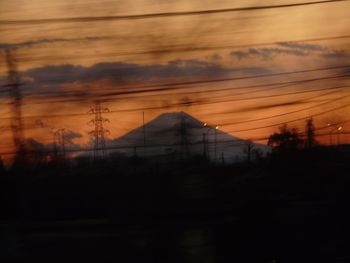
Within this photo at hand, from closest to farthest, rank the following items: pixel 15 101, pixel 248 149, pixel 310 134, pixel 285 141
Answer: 1. pixel 15 101
2. pixel 248 149
3. pixel 285 141
4. pixel 310 134

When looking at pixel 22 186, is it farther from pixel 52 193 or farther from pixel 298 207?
pixel 298 207

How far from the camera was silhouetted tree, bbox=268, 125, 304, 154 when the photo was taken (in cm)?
766

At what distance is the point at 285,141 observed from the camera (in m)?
7.71

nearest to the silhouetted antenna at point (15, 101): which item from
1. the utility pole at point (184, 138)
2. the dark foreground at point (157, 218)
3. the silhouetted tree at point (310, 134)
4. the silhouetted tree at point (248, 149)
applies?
the dark foreground at point (157, 218)

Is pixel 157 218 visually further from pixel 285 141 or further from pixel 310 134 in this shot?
pixel 310 134

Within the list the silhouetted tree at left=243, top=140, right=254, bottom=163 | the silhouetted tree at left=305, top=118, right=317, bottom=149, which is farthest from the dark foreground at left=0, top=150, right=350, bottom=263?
the silhouetted tree at left=305, top=118, right=317, bottom=149

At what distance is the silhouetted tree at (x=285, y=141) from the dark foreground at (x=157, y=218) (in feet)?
1.44

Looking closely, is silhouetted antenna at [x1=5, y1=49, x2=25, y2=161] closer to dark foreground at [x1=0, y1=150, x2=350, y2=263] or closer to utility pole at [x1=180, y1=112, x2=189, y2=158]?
dark foreground at [x1=0, y1=150, x2=350, y2=263]

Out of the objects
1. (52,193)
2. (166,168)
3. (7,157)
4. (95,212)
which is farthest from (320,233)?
(7,157)

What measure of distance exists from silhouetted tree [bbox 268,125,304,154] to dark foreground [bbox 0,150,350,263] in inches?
17.3

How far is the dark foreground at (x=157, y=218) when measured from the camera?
262 inches

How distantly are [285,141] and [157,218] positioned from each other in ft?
6.30

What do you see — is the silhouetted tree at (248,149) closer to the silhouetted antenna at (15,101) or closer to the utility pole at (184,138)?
the utility pole at (184,138)

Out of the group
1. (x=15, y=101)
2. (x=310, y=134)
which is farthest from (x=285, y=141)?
(x=15, y=101)
